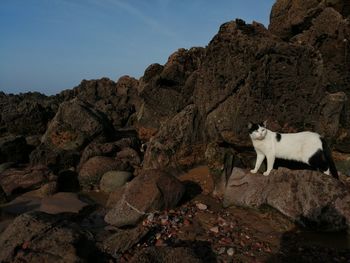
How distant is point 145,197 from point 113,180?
333 cm

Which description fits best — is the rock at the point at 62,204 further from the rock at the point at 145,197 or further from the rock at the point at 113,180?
the rock at the point at 145,197

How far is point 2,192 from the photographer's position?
1151 centimetres

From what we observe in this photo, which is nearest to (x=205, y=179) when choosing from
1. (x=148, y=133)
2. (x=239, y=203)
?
(x=239, y=203)

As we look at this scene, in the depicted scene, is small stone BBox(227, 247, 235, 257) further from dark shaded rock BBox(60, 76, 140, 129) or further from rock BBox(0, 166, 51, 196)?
dark shaded rock BBox(60, 76, 140, 129)

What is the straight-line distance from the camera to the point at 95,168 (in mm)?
13289

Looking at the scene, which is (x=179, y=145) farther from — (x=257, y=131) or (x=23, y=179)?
(x=23, y=179)

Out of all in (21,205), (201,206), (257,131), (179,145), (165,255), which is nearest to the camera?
(165,255)

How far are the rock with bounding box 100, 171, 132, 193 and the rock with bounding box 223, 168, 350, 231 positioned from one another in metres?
4.51

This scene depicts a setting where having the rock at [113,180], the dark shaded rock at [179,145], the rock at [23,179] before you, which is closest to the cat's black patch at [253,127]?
the dark shaded rock at [179,145]

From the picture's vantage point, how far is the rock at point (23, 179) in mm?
12461

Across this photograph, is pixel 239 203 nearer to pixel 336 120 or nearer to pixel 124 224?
pixel 124 224

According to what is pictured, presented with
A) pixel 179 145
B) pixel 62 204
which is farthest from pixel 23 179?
pixel 179 145

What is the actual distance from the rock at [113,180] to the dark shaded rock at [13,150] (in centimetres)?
541

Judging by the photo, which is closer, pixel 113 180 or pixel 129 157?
pixel 113 180
